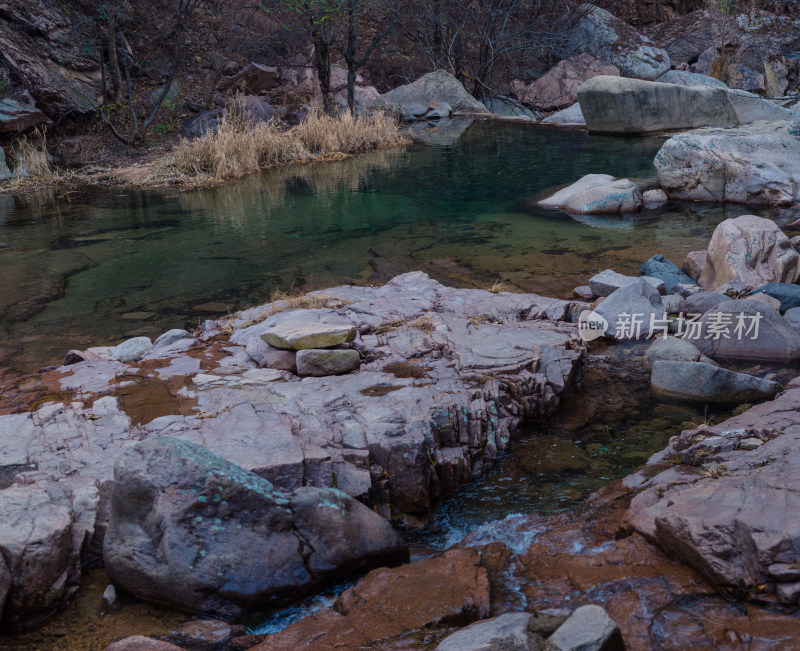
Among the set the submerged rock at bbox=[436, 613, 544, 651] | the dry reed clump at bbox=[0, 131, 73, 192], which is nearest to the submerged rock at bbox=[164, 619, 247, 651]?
the submerged rock at bbox=[436, 613, 544, 651]

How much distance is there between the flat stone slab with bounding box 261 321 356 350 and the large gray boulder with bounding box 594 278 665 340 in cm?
224

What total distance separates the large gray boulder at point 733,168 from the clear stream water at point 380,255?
1.27 ft

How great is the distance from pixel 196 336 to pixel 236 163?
8.82 m

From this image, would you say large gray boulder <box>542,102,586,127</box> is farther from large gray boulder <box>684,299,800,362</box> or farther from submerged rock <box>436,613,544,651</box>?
submerged rock <box>436,613,544,651</box>

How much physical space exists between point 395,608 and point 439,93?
20.6 meters

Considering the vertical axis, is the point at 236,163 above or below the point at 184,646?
above

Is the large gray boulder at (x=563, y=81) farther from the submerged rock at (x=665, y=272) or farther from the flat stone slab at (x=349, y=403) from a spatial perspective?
the flat stone slab at (x=349, y=403)

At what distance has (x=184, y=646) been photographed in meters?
2.63

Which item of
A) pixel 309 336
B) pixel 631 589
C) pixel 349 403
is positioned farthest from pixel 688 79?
pixel 631 589

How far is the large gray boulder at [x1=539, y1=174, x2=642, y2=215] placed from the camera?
10188 mm

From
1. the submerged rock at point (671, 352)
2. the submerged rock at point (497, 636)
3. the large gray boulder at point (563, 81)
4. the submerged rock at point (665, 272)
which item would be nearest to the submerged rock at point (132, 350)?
the submerged rock at point (497, 636)

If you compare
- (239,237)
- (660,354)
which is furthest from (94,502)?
(239,237)

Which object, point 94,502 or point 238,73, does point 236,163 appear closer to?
point 238,73

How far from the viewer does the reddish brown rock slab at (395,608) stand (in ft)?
8.41
